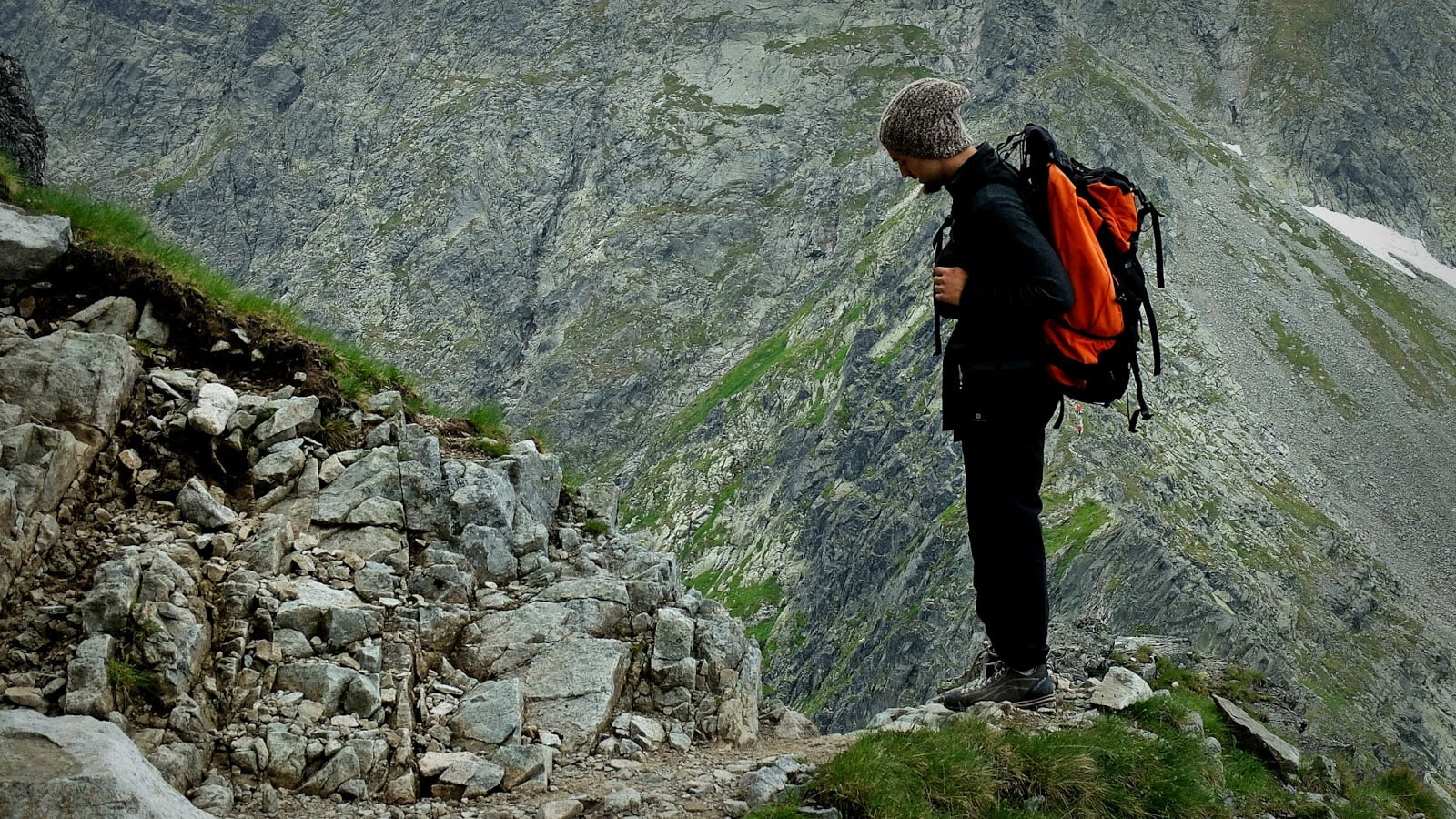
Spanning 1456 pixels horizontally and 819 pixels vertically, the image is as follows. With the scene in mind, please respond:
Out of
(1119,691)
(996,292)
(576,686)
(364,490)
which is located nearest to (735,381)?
(364,490)

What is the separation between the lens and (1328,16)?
625 feet

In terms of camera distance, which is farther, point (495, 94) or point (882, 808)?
point (495, 94)

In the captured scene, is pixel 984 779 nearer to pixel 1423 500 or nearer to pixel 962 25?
pixel 1423 500

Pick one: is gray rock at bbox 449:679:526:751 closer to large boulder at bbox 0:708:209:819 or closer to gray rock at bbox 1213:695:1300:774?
large boulder at bbox 0:708:209:819

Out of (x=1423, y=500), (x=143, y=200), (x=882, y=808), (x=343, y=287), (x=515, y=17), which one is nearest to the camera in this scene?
(x=882, y=808)

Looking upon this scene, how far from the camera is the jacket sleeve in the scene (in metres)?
6.17

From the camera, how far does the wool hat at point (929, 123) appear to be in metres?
6.75

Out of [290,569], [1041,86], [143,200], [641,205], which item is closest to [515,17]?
[641,205]

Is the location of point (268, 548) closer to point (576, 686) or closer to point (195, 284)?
point (576, 686)

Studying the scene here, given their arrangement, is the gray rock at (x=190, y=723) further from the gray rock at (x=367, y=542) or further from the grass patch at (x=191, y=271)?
the grass patch at (x=191, y=271)

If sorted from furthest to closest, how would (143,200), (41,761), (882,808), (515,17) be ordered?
1. (515,17)
2. (143,200)
3. (882,808)
4. (41,761)

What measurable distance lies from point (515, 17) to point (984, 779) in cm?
20830

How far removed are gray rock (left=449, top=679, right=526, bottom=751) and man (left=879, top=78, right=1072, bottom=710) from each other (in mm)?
3745

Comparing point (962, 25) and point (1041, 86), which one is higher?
point (962, 25)
